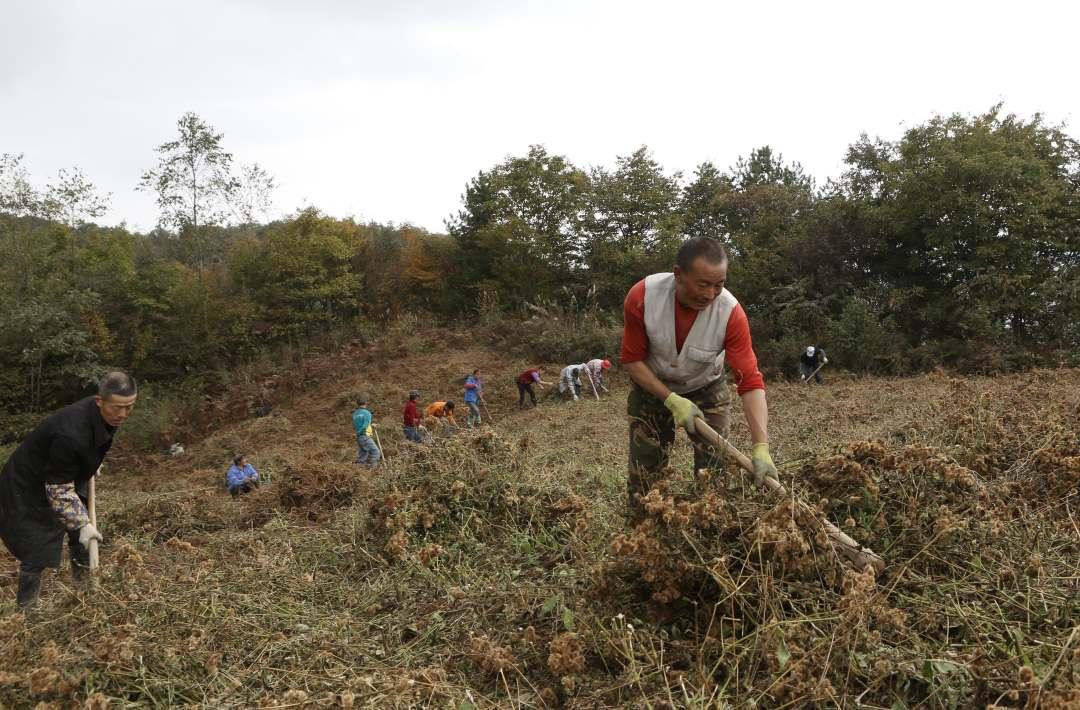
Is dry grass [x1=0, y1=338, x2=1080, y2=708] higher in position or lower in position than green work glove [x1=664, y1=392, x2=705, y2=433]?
lower

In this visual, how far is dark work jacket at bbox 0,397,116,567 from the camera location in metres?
3.88

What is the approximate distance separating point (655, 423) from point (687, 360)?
0.45m

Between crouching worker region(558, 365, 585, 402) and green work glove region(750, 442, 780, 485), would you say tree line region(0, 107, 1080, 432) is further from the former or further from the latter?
green work glove region(750, 442, 780, 485)

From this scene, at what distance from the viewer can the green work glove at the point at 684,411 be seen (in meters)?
3.29

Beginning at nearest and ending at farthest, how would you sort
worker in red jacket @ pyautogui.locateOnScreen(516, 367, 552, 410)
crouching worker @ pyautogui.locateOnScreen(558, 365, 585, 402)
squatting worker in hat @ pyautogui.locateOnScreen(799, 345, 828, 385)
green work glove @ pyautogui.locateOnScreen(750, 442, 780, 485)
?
green work glove @ pyautogui.locateOnScreen(750, 442, 780, 485), squatting worker in hat @ pyautogui.locateOnScreen(799, 345, 828, 385), crouching worker @ pyautogui.locateOnScreen(558, 365, 585, 402), worker in red jacket @ pyautogui.locateOnScreen(516, 367, 552, 410)

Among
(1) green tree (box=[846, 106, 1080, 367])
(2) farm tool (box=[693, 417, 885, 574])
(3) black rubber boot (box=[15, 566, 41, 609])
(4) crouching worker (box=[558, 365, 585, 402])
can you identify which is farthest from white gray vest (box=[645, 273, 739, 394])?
(1) green tree (box=[846, 106, 1080, 367])

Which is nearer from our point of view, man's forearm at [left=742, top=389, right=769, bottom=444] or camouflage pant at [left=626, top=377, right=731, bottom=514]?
man's forearm at [left=742, top=389, right=769, bottom=444]

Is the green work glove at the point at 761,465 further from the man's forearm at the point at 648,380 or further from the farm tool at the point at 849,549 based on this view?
the man's forearm at the point at 648,380

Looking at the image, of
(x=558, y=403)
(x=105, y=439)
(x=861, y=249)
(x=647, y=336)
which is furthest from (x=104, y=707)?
(x=861, y=249)

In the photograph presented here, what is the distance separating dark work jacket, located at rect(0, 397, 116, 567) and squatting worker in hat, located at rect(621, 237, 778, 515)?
308cm

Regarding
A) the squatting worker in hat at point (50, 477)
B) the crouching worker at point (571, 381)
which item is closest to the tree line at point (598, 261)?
the crouching worker at point (571, 381)

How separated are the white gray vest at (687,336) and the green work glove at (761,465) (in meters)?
0.53

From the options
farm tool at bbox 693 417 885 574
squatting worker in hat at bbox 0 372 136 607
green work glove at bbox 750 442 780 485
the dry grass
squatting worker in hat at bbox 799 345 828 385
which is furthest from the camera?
squatting worker in hat at bbox 799 345 828 385

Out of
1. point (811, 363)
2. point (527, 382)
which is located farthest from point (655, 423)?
point (811, 363)
